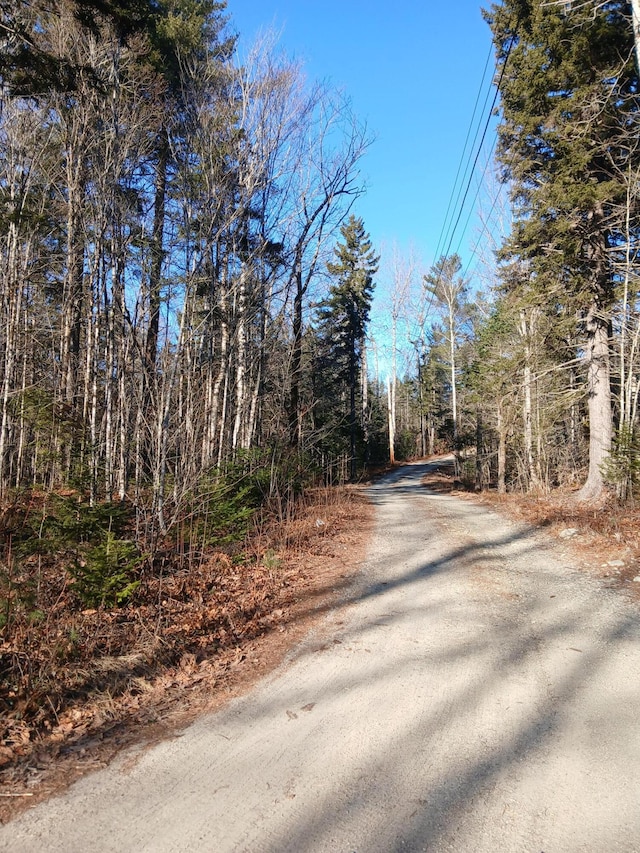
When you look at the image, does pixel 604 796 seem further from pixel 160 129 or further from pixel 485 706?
pixel 160 129

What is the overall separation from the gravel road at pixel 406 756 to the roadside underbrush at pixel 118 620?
0.50 meters

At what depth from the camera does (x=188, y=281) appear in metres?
7.82

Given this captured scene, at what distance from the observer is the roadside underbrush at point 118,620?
11.0 feet

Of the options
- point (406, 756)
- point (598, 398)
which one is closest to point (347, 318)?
point (598, 398)

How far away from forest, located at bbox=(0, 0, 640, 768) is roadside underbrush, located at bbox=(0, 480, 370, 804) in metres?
0.06

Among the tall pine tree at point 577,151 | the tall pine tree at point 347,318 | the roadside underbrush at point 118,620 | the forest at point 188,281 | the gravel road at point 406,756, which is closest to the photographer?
the gravel road at point 406,756

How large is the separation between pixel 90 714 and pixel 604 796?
3.12 meters

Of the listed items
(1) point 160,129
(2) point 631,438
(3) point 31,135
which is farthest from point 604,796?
(1) point 160,129

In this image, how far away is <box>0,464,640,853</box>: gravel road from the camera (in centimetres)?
229

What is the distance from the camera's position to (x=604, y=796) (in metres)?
2.50

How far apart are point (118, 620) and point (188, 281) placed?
16.5 ft

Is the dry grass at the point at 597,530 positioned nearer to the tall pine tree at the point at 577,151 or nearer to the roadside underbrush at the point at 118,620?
the tall pine tree at the point at 577,151

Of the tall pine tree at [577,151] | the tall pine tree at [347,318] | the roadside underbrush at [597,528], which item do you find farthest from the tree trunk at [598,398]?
the tall pine tree at [347,318]

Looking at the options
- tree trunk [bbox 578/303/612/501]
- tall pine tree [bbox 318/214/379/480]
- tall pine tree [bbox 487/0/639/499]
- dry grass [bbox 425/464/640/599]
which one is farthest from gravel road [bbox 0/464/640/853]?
tall pine tree [bbox 318/214/379/480]
